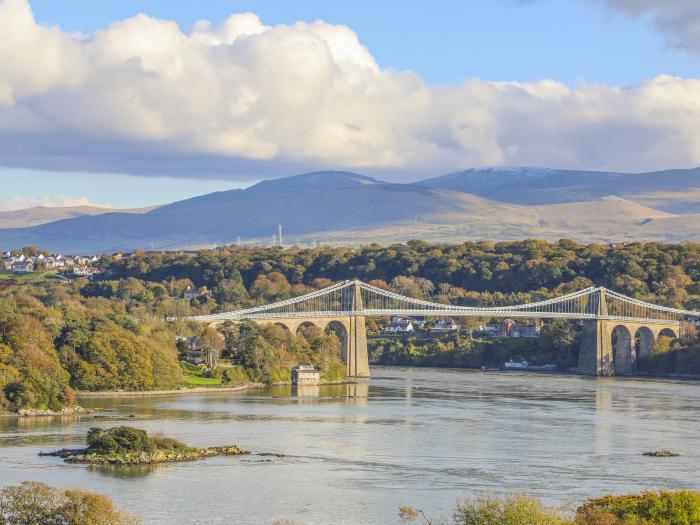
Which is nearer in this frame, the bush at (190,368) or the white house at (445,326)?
the bush at (190,368)

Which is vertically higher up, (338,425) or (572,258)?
(572,258)

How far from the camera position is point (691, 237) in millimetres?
187625

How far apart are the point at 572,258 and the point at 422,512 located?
203ft

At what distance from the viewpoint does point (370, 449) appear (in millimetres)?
33375

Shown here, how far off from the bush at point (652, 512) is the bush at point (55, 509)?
22.0 feet

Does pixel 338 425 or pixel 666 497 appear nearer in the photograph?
pixel 666 497

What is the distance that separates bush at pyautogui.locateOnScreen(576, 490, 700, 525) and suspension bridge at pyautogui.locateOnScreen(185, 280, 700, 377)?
4086cm

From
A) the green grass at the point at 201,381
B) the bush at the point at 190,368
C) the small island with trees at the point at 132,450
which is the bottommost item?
the small island with trees at the point at 132,450

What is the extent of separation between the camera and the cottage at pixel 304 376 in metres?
55.3

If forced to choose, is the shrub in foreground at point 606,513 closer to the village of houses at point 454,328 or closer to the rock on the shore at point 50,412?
the rock on the shore at point 50,412

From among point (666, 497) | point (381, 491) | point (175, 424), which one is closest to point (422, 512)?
point (381, 491)

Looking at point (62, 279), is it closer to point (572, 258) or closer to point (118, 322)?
point (572, 258)

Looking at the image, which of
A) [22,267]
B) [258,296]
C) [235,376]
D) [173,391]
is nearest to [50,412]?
[173,391]

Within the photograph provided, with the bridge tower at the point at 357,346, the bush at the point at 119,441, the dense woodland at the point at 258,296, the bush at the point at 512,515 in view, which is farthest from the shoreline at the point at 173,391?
the bush at the point at 512,515
